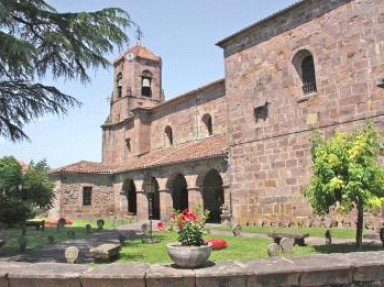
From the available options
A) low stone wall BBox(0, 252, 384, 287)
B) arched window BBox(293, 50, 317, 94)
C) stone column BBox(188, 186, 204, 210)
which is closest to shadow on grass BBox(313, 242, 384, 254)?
low stone wall BBox(0, 252, 384, 287)

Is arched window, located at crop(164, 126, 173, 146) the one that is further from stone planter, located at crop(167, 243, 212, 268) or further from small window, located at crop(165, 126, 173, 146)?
stone planter, located at crop(167, 243, 212, 268)

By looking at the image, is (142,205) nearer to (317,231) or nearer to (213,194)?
(213,194)

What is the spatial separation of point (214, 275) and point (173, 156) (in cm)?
1916

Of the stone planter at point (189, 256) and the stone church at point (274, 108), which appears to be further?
the stone church at point (274, 108)

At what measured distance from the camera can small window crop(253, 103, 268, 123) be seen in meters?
16.5

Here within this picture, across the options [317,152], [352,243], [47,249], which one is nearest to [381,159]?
[352,243]

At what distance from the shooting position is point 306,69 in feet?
50.8

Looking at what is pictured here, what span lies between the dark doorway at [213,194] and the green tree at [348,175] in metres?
14.0

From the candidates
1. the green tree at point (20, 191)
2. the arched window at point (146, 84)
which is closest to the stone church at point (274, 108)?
the green tree at point (20, 191)

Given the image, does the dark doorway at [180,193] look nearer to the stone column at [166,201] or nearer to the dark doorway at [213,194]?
the stone column at [166,201]

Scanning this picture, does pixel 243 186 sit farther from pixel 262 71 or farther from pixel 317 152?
pixel 317 152

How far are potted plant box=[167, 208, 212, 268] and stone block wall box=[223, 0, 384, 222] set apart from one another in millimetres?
9403

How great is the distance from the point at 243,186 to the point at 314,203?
858 cm

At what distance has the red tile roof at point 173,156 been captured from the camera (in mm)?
20016
